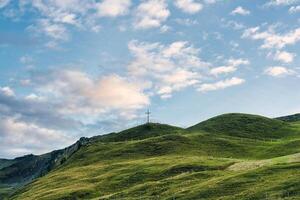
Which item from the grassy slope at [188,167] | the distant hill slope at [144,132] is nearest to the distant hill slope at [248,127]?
the grassy slope at [188,167]

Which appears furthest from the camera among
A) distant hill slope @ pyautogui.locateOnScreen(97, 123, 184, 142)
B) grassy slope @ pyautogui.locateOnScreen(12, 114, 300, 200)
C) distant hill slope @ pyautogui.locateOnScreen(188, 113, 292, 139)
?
distant hill slope @ pyautogui.locateOnScreen(97, 123, 184, 142)

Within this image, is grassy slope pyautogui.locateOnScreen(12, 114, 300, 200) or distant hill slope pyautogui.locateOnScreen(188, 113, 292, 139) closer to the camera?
grassy slope pyautogui.locateOnScreen(12, 114, 300, 200)

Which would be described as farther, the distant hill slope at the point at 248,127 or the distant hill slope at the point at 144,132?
the distant hill slope at the point at 144,132

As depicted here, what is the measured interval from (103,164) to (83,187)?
33.6 m

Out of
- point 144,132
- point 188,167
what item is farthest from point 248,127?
point 188,167

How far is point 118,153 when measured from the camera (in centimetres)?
14862

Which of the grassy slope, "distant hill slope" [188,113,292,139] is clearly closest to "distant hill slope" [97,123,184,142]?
the grassy slope

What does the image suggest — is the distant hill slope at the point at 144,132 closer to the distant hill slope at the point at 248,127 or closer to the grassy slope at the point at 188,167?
the grassy slope at the point at 188,167

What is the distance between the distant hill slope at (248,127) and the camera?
581 ft

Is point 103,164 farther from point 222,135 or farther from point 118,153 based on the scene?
point 222,135

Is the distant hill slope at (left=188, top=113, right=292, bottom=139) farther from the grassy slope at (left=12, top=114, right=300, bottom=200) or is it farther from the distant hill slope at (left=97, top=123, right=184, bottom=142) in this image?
the distant hill slope at (left=97, top=123, right=184, bottom=142)

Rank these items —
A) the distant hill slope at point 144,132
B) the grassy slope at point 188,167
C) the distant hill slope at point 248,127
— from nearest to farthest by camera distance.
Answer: the grassy slope at point 188,167 → the distant hill slope at point 248,127 → the distant hill slope at point 144,132

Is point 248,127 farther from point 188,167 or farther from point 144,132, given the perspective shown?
point 188,167

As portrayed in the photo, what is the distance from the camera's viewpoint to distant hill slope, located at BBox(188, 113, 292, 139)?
177000 mm
